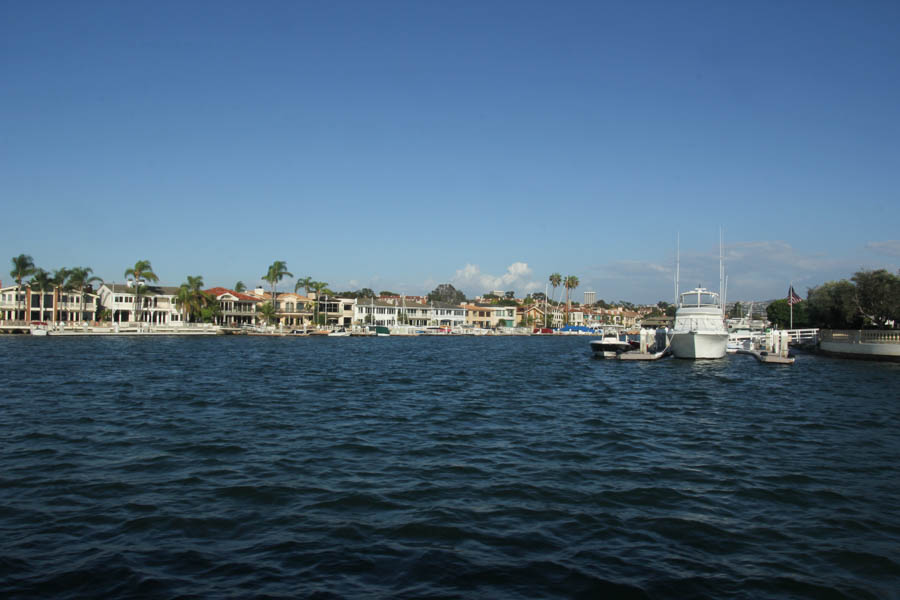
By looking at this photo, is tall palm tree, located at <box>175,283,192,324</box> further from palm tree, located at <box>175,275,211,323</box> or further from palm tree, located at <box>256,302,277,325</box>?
palm tree, located at <box>256,302,277,325</box>

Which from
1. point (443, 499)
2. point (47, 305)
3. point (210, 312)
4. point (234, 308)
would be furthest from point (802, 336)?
point (47, 305)

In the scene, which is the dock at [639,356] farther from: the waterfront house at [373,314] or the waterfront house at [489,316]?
the waterfront house at [489,316]

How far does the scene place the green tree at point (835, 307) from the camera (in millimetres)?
57806

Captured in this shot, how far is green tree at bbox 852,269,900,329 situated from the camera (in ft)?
174

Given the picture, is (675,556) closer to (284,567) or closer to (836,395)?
(284,567)

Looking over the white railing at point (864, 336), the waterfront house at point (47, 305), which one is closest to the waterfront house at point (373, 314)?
the waterfront house at point (47, 305)

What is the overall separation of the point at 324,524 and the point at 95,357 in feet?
154

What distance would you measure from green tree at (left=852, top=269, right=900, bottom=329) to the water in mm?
37070

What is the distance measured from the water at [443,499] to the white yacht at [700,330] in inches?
958

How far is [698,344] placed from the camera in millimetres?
48281

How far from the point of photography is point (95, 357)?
1906 inches

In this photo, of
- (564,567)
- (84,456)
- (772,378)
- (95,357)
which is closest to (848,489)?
(564,567)

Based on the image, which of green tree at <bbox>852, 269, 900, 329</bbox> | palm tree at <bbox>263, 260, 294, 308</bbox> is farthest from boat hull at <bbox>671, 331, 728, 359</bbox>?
palm tree at <bbox>263, 260, 294, 308</bbox>

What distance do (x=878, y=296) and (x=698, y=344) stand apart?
790 inches
